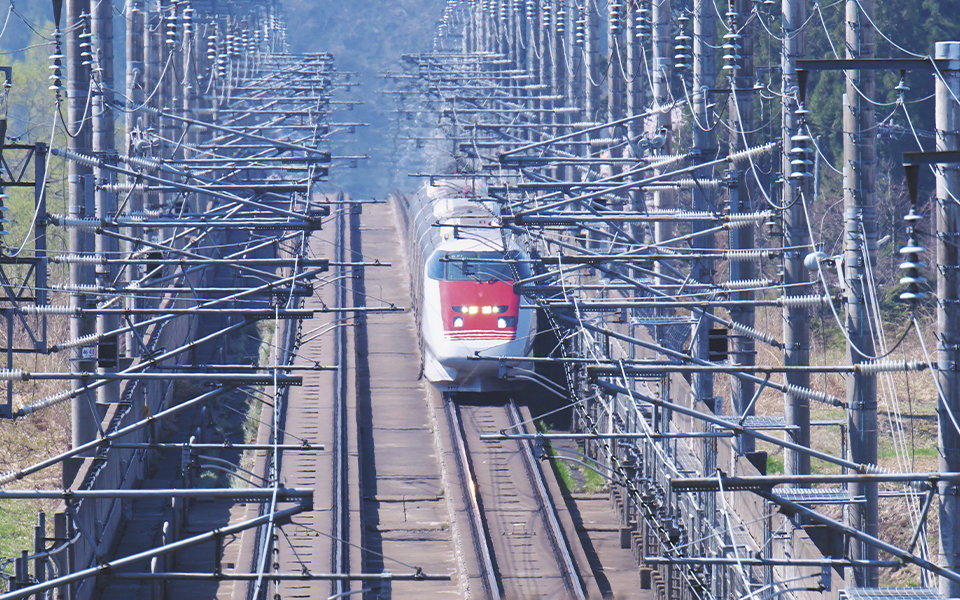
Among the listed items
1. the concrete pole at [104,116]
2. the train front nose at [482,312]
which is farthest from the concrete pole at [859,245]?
the train front nose at [482,312]

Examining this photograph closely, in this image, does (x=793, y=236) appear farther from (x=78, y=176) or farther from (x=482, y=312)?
(x=482, y=312)

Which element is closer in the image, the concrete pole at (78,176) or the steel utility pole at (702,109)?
the concrete pole at (78,176)

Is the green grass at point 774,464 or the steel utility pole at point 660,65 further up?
the steel utility pole at point 660,65

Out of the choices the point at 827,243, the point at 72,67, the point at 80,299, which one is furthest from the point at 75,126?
the point at 827,243

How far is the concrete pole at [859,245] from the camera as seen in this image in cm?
1549

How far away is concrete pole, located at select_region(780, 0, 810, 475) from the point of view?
1764 cm

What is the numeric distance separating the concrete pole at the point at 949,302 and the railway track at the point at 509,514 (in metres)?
10.8

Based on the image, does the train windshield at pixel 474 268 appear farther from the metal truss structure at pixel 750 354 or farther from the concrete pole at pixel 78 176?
the concrete pole at pixel 78 176

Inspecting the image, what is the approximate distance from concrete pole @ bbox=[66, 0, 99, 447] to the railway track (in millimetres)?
6018

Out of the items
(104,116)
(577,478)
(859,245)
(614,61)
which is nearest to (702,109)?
(859,245)

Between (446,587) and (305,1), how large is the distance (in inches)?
3654

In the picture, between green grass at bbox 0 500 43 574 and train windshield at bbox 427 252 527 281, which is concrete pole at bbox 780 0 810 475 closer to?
train windshield at bbox 427 252 527 281

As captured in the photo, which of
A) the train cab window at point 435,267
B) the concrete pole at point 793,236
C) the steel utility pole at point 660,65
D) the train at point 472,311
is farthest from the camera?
the train cab window at point 435,267

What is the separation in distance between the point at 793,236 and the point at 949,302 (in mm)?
6544
